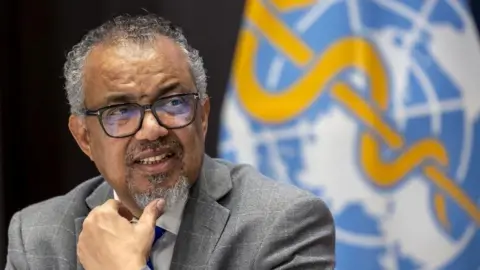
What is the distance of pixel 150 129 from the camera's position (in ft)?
6.00

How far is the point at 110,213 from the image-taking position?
75.9 inches

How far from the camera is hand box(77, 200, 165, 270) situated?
1.83m

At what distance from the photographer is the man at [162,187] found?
73.0 inches

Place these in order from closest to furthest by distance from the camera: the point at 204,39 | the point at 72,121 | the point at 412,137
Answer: the point at 72,121 → the point at 412,137 → the point at 204,39

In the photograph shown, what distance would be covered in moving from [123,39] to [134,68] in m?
0.10

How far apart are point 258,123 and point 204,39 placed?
1.50 ft

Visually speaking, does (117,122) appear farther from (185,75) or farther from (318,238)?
(318,238)

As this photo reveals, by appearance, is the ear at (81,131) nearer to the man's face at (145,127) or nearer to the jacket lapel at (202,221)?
the man's face at (145,127)

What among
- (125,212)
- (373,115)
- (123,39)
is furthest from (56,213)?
(373,115)

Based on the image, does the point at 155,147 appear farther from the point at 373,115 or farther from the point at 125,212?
the point at 373,115

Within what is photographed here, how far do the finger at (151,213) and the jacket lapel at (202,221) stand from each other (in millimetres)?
110

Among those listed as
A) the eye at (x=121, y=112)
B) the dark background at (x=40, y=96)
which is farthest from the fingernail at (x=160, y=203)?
the dark background at (x=40, y=96)

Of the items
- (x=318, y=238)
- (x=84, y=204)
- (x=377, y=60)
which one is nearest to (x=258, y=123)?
(x=377, y=60)

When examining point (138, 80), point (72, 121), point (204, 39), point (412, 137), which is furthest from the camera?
point (204, 39)
